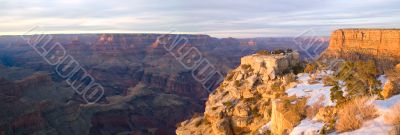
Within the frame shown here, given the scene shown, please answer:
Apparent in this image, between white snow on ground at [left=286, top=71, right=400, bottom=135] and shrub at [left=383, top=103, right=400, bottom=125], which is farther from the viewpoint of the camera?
white snow on ground at [left=286, top=71, right=400, bottom=135]

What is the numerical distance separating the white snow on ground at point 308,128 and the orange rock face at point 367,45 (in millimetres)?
23828

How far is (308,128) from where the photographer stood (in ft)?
41.5

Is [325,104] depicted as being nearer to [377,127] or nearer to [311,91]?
[311,91]

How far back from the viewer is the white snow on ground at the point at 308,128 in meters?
12.1

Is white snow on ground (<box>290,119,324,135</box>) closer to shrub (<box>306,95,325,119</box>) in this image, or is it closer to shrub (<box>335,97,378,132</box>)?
shrub (<box>335,97,378,132</box>)

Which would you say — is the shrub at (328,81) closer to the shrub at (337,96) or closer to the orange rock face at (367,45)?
the shrub at (337,96)

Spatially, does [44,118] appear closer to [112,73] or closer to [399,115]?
[399,115]

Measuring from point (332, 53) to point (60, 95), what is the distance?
61.3 metres

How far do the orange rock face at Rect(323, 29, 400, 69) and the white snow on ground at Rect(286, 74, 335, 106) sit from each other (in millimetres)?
17814

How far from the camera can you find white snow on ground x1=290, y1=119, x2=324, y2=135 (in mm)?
12112

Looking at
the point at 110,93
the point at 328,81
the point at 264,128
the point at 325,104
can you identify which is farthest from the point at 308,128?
the point at 110,93

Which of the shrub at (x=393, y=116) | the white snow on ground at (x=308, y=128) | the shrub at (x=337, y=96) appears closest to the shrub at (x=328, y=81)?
the shrub at (x=337, y=96)

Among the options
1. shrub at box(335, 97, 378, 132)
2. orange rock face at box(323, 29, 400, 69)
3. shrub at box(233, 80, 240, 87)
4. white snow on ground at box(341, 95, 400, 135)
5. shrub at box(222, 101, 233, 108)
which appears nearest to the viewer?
white snow on ground at box(341, 95, 400, 135)

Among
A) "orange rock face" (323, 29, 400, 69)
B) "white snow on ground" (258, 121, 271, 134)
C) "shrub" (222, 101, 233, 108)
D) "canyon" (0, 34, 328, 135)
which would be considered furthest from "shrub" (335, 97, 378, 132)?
"canyon" (0, 34, 328, 135)
